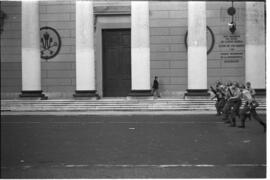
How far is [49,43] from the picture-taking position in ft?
107

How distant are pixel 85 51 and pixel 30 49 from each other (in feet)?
12.1

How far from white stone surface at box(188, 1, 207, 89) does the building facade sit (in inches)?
32.6

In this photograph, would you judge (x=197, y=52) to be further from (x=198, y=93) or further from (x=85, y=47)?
(x=85, y=47)

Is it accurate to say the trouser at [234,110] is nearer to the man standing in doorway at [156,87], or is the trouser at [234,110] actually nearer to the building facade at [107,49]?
the building facade at [107,49]

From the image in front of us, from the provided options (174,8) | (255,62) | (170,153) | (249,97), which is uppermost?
(174,8)

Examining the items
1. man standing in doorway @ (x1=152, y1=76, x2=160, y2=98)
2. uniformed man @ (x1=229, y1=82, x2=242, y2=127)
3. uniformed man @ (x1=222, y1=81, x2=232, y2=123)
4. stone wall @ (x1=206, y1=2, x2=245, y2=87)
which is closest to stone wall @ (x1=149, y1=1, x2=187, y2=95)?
man standing in doorway @ (x1=152, y1=76, x2=160, y2=98)

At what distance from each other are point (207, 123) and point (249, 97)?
3208 millimetres

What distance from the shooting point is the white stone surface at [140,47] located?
95.1ft

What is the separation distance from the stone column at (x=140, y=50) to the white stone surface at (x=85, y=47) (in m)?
2.73

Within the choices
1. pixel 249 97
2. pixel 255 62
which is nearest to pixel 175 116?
pixel 249 97

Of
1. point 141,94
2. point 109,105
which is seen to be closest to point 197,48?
point 141,94

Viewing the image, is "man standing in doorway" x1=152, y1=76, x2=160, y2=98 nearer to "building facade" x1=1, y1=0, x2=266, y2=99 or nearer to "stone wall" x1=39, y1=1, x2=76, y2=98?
"building facade" x1=1, y1=0, x2=266, y2=99

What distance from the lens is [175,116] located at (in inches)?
907

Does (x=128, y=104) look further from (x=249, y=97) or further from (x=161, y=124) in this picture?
(x=249, y=97)
